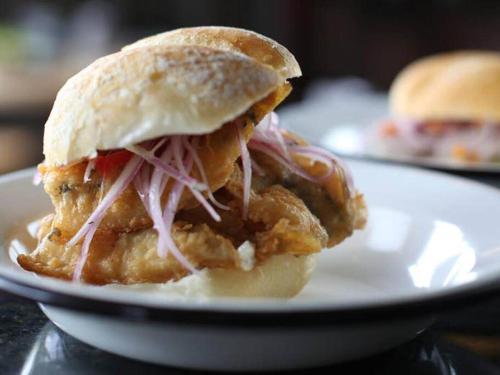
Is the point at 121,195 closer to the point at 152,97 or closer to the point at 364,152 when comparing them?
the point at 152,97

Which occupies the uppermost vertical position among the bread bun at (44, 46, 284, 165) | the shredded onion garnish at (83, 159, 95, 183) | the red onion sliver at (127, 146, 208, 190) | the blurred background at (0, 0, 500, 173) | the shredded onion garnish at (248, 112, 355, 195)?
the bread bun at (44, 46, 284, 165)

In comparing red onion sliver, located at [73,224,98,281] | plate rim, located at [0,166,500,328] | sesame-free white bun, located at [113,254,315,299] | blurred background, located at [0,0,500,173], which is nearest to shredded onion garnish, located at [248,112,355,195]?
sesame-free white bun, located at [113,254,315,299]

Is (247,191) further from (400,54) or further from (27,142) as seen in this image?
(400,54)

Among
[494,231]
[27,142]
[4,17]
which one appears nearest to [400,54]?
[4,17]

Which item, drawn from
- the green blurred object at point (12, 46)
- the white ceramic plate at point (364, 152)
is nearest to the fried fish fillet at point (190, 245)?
the white ceramic plate at point (364, 152)

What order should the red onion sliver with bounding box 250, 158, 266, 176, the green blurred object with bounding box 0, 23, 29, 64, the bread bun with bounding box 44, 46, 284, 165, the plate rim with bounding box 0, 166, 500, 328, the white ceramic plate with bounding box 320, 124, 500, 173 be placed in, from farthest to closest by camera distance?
1. the green blurred object with bounding box 0, 23, 29, 64
2. the white ceramic plate with bounding box 320, 124, 500, 173
3. the red onion sliver with bounding box 250, 158, 266, 176
4. the bread bun with bounding box 44, 46, 284, 165
5. the plate rim with bounding box 0, 166, 500, 328

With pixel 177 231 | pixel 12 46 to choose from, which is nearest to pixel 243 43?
pixel 177 231

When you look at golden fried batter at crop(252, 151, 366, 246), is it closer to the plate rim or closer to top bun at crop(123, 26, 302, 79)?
top bun at crop(123, 26, 302, 79)

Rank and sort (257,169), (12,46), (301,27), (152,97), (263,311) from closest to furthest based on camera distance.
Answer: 1. (263,311)
2. (152,97)
3. (257,169)
4. (12,46)
5. (301,27)
